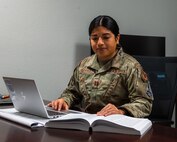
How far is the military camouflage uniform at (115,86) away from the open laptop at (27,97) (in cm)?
29

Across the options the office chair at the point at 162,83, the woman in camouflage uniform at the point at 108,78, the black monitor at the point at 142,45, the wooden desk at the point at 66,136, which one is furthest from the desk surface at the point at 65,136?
the black monitor at the point at 142,45

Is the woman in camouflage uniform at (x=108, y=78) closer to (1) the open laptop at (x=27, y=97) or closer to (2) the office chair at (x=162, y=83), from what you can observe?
(1) the open laptop at (x=27, y=97)

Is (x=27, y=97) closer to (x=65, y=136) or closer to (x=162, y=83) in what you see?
(x=65, y=136)

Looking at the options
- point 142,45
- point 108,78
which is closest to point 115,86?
point 108,78

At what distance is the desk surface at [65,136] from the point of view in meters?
0.88

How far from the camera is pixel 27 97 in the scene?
1.11 metres

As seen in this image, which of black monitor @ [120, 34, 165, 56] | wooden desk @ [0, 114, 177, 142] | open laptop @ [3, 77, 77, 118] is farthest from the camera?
black monitor @ [120, 34, 165, 56]

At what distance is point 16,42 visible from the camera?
214cm

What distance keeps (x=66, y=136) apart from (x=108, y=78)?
587 millimetres

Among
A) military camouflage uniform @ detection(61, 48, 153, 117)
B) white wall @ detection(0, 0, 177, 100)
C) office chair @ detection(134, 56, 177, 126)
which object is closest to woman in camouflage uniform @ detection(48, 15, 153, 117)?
military camouflage uniform @ detection(61, 48, 153, 117)

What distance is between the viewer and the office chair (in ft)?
5.70

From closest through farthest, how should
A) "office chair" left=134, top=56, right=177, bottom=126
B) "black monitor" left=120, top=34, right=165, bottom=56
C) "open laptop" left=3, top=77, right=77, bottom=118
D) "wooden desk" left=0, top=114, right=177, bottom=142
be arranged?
"wooden desk" left=0, top=114, right=177, bottom=142, "open laptop" left=3, top=77, right=77, bottom=118, "office chair" left=134, top=56, right=177, bottom=126, "black monitor" left=120, top=34, right=165, bottom=56

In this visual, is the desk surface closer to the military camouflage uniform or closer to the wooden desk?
the wooden desk

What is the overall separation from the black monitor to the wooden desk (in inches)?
63.6
